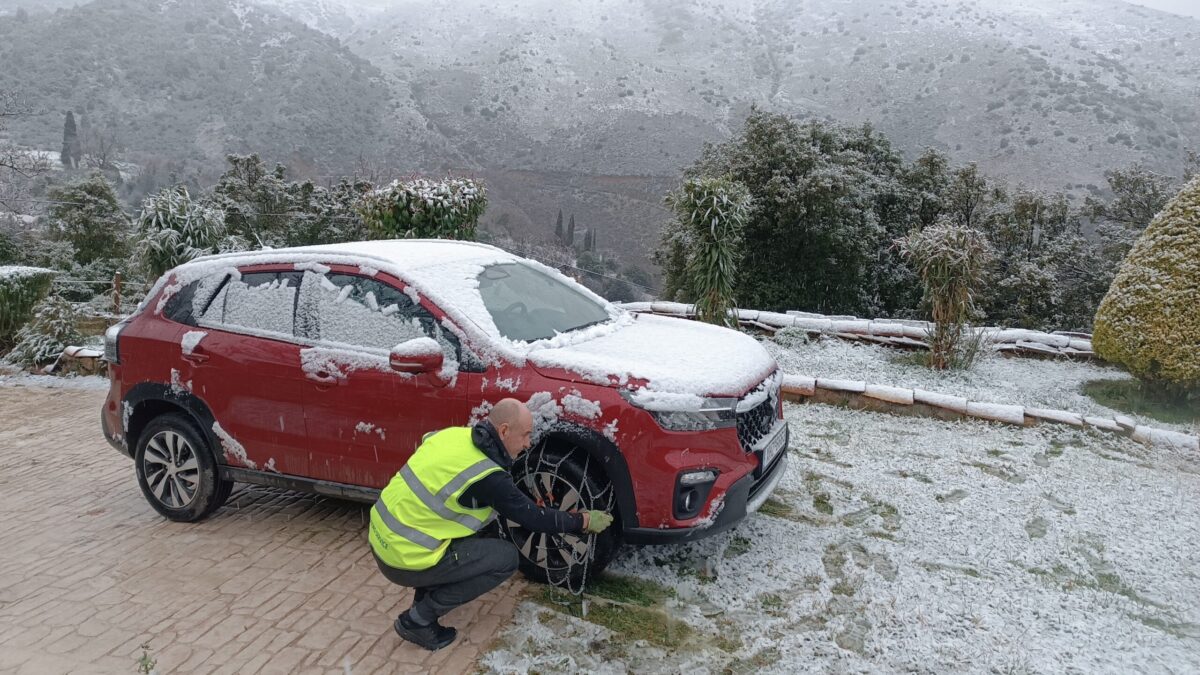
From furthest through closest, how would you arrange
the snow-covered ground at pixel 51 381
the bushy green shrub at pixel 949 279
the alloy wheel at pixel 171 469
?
the snow-covered ground at pixel 51 381, the bushy green shrub at pixel 949 279, the alloy wheel at pixel 171 469

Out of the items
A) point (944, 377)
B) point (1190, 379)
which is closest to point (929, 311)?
point (944, 377)

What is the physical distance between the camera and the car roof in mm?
4156

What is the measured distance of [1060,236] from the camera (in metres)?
20.2

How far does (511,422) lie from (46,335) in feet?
31.4

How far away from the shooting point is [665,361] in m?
3.73

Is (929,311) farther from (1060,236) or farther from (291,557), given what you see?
(1060,236)

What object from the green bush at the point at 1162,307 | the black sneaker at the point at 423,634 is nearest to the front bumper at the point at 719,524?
the black sneaker at the point at 423,634

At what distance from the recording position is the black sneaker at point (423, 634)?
10.4 ft

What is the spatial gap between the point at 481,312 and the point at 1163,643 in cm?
362

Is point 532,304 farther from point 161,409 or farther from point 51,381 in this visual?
point 51,381

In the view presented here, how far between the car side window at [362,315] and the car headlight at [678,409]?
3.31 ft

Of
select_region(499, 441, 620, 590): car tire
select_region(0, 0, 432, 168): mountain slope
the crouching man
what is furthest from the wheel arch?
select_region(0, 0, 432, 168): mountain slope

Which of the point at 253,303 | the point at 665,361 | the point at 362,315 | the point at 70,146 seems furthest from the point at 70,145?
the point at 665,361

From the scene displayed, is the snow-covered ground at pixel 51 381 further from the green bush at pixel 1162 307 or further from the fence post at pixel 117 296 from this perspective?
the green bush at pixel 1162 307
